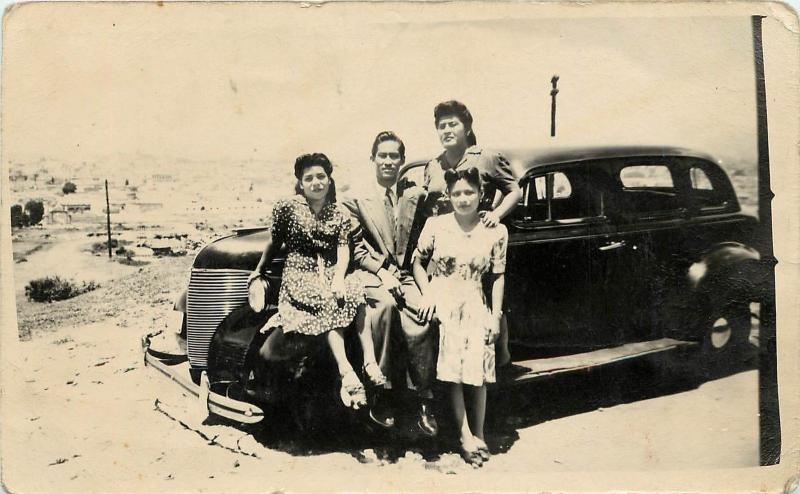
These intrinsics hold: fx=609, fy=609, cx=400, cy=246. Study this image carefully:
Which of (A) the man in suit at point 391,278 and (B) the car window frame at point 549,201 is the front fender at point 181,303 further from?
(B) the car window frame at point 549,201

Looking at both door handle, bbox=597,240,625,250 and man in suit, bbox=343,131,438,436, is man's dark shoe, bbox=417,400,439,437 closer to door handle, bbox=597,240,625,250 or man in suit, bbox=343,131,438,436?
man in suit, bbox=343,131,438,436

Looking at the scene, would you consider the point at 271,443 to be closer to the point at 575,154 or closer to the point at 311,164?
the point at 311,164

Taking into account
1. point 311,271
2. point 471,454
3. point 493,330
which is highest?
point 311,271

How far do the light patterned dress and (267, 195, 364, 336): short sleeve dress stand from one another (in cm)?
Answer: 47

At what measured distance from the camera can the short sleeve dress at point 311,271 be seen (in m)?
3.15

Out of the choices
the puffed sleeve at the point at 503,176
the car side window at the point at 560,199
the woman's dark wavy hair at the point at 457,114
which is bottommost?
the car side window at the point at 560,199

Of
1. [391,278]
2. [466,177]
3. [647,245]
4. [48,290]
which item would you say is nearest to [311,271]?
[391,278]

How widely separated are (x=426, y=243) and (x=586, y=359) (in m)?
1.06

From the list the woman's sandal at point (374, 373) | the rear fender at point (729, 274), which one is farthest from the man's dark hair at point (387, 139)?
the rear fender at point (729, 274)

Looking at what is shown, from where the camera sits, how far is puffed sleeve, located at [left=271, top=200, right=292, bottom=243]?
324cm

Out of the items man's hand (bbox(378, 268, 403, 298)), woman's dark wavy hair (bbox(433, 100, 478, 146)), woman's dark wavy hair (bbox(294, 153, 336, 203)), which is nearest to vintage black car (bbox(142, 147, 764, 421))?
woman's dark wavy hair (bbox(433, 100, 478, 146))

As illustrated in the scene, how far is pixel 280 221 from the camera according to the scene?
10.7 ft

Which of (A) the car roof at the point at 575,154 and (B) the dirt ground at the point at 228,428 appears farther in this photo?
(B) the dirt ground at the point at 228,428

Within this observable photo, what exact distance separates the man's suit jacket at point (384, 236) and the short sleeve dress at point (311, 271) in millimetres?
87
